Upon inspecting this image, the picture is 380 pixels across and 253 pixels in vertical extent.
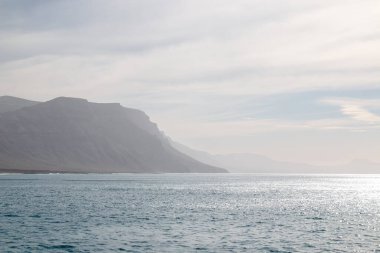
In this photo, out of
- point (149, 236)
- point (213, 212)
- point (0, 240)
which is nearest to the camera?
point (0, 240)

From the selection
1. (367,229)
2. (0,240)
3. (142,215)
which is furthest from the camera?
(142,215)

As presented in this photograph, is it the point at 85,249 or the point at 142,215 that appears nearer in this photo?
the point at 85,249

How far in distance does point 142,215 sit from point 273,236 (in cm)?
3047

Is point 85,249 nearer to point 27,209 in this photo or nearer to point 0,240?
point 0,240

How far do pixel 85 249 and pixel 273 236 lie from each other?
81.4ft

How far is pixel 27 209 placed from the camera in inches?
3740

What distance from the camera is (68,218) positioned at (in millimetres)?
79688

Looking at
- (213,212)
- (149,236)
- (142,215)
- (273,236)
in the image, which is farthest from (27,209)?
(273,236)

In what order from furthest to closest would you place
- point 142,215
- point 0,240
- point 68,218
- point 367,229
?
1. point 142,215
2. point 68,218
3. point 367,229
4. point 0,240

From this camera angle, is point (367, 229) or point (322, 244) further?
point (367, 229)

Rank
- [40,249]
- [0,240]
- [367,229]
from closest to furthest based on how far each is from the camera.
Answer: [40,249] < [0,240] < [367,229]

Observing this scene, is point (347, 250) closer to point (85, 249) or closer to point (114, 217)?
point (85, 249)

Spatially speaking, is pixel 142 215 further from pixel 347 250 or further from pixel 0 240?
pixel 347 250

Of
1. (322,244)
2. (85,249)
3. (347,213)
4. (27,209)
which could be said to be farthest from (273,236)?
(27,209)
